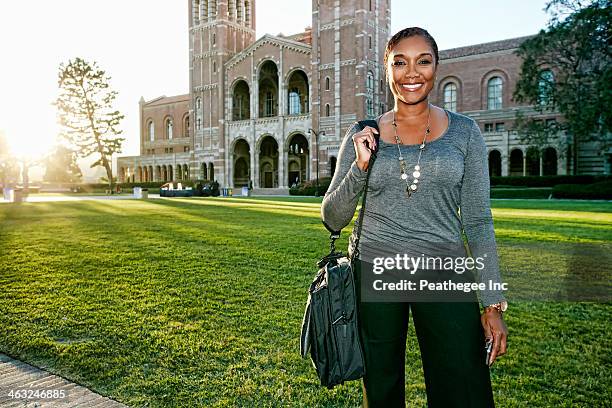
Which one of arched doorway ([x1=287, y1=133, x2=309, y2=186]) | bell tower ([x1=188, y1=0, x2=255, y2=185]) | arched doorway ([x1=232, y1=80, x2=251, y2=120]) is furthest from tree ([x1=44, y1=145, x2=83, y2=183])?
arched doorway ([x1=287, y1=133, x2=309, y2=186])

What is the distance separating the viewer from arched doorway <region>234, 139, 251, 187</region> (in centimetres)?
5775

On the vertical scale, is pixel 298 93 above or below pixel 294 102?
above

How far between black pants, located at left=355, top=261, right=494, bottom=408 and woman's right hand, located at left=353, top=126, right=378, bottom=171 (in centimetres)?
49

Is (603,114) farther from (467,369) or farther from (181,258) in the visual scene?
(467,369)

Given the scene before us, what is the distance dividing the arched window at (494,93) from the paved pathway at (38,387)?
49.7m

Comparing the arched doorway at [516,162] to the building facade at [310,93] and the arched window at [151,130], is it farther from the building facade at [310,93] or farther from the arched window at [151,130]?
the arched window at [151,130]

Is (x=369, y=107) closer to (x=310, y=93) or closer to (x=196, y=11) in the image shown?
(x=310, y=93)

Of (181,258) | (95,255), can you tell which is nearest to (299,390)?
(181,258)

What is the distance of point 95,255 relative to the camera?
8.96m

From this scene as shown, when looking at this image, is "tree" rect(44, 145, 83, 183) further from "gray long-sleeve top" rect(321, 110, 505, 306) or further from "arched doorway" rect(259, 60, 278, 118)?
"gray long-sleeve top" rect(321, 110, 505, 306)

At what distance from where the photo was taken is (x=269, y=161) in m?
57.2

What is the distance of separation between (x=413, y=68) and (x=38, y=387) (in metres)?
3.43

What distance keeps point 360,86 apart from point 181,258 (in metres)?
40.1

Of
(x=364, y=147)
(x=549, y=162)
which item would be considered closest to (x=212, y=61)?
(x=549, y=162)
